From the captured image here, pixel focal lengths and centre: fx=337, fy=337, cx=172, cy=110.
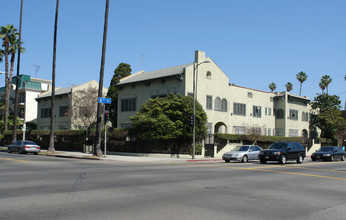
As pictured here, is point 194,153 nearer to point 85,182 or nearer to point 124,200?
point 85,182

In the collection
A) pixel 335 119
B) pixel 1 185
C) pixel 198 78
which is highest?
pixel 198 78

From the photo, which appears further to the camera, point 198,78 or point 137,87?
point 137,87

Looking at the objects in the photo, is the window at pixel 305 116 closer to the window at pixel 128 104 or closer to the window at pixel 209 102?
the window at pixel 209 102

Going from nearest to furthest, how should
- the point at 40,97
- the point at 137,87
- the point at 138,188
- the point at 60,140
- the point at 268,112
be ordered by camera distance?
1. the point at 138,188
2. the point at 137,87
3. the point at 60,140
4. the point at 268,112
5. the point at 40,97

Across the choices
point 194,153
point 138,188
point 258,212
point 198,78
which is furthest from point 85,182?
point 198,78

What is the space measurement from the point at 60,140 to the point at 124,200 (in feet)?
125

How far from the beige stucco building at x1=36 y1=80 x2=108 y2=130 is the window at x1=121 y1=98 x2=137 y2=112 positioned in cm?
694

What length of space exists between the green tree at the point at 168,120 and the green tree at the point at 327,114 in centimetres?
2719

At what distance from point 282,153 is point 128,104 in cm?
2297

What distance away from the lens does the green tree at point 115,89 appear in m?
49.0

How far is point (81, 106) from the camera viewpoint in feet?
159

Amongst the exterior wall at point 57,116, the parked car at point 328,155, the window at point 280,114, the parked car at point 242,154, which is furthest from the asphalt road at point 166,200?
the exterior wall at point 57,116

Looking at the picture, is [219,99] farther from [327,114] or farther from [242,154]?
[327,114]

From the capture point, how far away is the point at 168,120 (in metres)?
31.7
